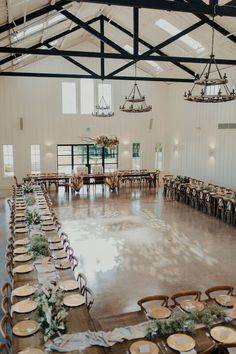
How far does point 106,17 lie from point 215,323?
13.6 m

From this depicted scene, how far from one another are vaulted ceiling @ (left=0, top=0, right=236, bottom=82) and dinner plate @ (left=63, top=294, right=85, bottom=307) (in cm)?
485

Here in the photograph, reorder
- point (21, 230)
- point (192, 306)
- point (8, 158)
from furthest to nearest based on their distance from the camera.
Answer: point (8, 158) → point (21, 230) → point (192, 306)

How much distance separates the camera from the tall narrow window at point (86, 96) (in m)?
18.5

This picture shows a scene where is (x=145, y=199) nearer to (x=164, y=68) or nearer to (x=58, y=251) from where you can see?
(x=164, y=68)

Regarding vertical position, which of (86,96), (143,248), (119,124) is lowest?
(143,248)

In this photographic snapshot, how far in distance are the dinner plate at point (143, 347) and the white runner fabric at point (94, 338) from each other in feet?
0.40

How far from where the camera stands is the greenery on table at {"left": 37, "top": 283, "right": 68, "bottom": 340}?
144 inches

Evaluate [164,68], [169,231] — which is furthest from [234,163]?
[164,68]

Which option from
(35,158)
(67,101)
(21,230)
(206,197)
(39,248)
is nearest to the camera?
(39,248)

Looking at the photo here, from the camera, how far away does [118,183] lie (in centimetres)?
1714

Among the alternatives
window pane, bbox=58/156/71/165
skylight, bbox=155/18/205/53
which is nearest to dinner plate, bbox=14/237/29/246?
skylight, bbox=155/18/205/53

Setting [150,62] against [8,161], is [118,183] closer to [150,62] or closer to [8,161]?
[8,161]

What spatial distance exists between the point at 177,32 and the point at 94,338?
11.9 meters

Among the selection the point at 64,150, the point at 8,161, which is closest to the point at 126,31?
the point at 64,150
